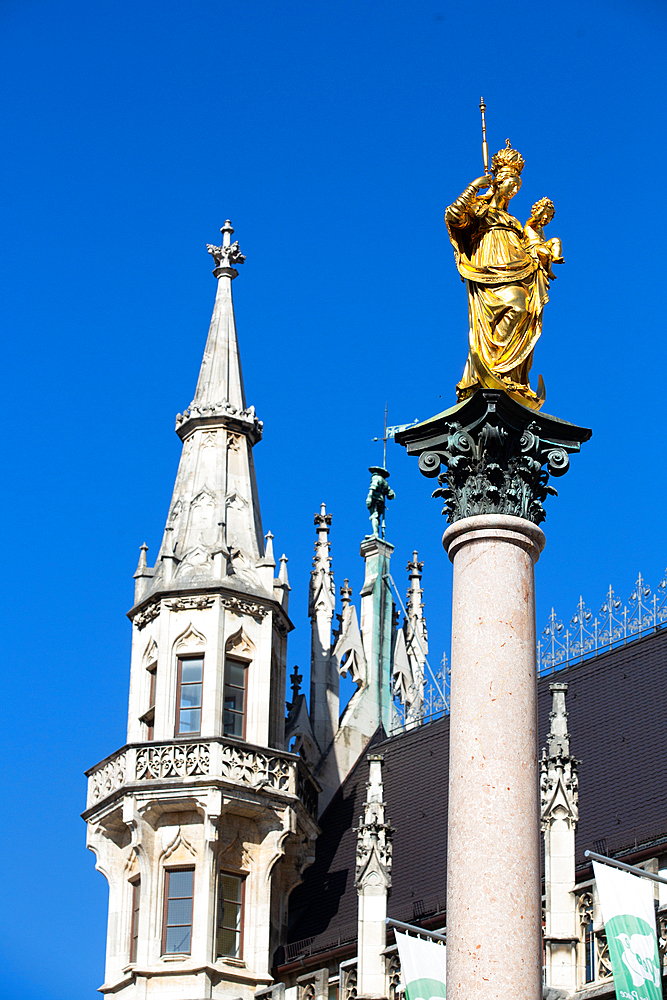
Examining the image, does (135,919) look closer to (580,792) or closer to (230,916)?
(230,916)

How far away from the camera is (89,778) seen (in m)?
37.7

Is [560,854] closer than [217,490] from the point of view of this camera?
Yes

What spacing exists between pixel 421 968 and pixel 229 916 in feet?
35.0

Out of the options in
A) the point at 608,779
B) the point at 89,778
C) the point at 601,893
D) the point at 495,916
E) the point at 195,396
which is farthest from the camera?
the point at 195,396

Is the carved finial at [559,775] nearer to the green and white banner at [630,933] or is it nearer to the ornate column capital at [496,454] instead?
the green and white banner at [630,933]

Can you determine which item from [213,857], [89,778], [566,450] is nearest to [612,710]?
[213,857]

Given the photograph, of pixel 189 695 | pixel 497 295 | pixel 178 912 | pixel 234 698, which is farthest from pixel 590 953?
pixel 497 295

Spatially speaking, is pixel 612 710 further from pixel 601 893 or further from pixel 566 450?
pixel 566 450

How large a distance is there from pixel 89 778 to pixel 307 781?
453 cm

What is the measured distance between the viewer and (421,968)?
83.1 feet

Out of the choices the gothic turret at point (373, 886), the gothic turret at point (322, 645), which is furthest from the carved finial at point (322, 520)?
the gothic turret at point (373, 886)

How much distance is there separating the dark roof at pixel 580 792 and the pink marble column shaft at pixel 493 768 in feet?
42.1

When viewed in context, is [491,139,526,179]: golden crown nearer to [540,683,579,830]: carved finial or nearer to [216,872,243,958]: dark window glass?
[540,683,579,830]: carved finial

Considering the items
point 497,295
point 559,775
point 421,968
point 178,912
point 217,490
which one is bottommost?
point 421,968
